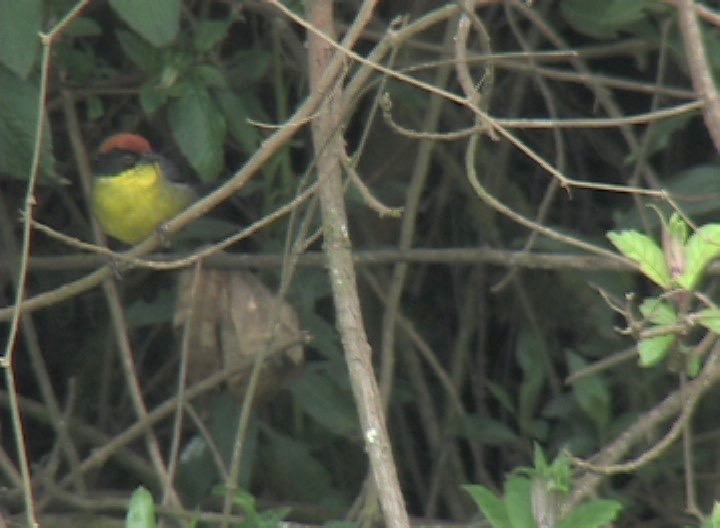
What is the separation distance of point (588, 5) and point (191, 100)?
716 millimetres

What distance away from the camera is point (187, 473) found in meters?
3.02

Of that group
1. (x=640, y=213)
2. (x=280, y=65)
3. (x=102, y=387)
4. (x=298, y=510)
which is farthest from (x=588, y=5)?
(x=102, y=387)

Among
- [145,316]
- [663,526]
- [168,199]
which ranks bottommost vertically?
[663,526]

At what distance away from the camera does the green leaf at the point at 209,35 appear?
2766mm

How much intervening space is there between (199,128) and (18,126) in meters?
0.34

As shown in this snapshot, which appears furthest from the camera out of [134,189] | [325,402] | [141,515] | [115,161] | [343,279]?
[134,189]

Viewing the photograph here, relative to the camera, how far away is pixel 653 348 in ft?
6.43

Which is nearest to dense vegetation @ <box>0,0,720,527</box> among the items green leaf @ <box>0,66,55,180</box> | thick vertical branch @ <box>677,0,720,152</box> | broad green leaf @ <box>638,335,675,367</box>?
green leaf @ <box>0,66,55,180</box>

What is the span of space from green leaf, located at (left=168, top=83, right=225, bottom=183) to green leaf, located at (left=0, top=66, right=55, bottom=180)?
0.26 m

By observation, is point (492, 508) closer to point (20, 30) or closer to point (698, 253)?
point (698, 253)

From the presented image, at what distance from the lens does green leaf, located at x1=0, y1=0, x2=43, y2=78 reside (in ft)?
7.79

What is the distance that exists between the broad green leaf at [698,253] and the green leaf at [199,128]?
1.04 metres

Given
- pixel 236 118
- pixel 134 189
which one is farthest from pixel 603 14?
pixel 134 189

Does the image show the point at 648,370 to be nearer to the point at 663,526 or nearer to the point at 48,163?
the point at 663,526
